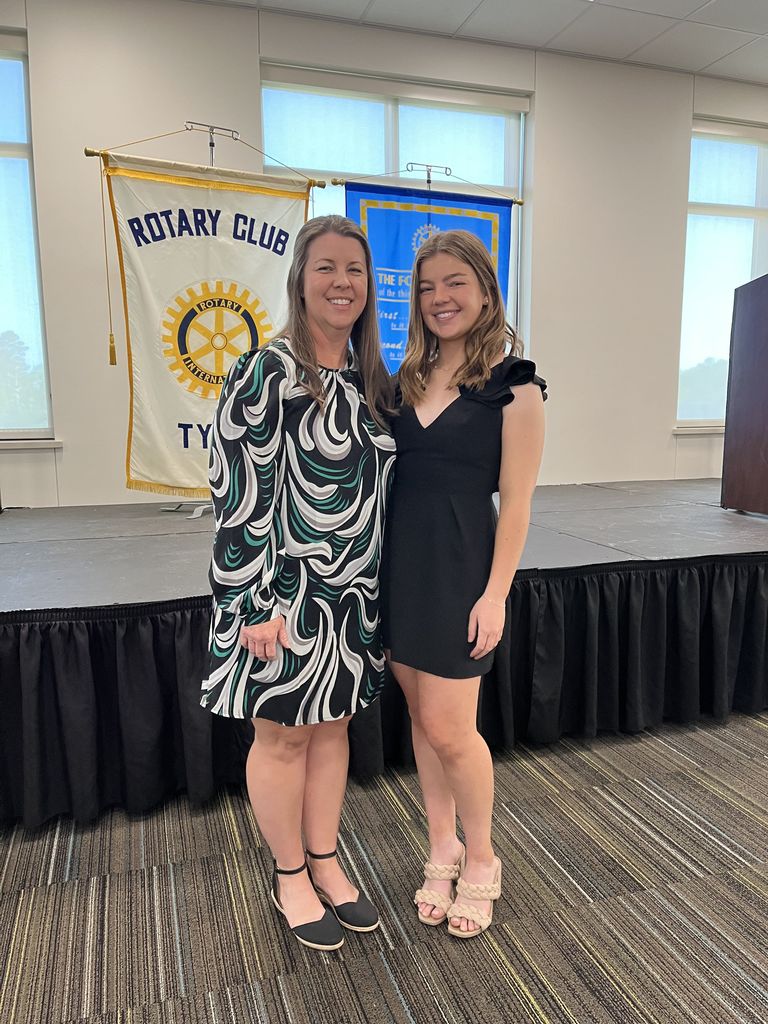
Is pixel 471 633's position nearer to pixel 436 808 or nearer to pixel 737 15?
pixel 436 808

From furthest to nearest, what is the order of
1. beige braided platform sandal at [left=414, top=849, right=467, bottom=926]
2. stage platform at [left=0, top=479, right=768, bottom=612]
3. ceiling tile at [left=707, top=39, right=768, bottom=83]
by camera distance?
ceiling tile at [left=707, top=39, right=768, bottom=83], stage platform at [left=0, top=479, right=768, bottom=612], beige braided platform sandal at [left=414, top=849, right=467, bottom=926]

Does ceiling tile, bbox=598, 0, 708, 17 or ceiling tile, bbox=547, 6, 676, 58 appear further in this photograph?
ceiling tile, bbox=547, 6, 676, 58

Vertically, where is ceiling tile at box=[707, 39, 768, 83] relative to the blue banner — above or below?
above

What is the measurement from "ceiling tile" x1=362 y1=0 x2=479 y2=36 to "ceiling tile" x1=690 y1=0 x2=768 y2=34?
4.58ft

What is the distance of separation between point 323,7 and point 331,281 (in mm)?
3907

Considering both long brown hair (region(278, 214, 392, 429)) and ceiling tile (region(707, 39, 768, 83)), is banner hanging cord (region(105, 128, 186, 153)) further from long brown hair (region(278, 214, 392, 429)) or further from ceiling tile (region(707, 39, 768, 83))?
ceiling tile (region(707, 39, 768, 83))

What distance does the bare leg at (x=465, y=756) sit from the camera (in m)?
1.23

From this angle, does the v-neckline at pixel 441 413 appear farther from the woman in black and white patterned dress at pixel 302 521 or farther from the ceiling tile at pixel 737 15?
the ceiling tile at pixel 737 15

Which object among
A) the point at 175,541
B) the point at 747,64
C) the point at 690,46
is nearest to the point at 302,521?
the point at 175,541

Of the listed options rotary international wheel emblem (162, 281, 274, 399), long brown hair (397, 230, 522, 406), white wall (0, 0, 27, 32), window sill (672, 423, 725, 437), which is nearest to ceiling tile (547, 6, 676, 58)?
window sill (672, 423, 725, 437)

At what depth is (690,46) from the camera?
15.3 feet

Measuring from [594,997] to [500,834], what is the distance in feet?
1.62

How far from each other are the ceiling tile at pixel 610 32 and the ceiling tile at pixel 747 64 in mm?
683

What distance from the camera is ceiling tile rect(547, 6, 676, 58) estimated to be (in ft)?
14.0
